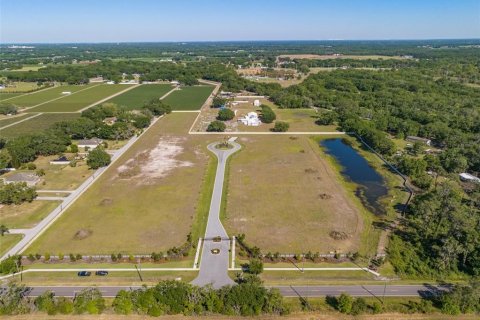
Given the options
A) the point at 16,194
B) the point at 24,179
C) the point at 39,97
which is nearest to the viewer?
the point at 16,194

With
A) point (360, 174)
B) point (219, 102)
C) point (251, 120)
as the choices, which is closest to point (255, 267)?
point (360, 174)

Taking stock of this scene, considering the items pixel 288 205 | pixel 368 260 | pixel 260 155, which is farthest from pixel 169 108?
pixel 368 260

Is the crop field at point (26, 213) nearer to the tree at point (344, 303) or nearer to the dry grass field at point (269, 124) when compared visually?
the tree at point (344, 303)

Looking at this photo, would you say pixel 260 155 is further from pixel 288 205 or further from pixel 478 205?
pixel 478 205

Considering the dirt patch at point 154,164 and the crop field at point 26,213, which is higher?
the dirt patch at point 154,164

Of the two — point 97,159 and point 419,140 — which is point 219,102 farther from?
point 419,140

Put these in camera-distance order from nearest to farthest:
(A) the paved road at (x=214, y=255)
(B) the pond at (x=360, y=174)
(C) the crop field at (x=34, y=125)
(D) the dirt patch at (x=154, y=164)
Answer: (A) the paved road at (x=214, y=255)
(B) the pond at (x=360, y=174)
(D) the dirt patch at (x=154, y=164)
(C) the crop field at (x=34, y=125)

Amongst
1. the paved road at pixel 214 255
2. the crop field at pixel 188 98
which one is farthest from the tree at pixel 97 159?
the crop field at pixel 188 98

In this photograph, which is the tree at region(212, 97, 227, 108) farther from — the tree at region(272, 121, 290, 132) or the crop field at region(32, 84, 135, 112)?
the crop field at region(32, 84, 135, 112)
